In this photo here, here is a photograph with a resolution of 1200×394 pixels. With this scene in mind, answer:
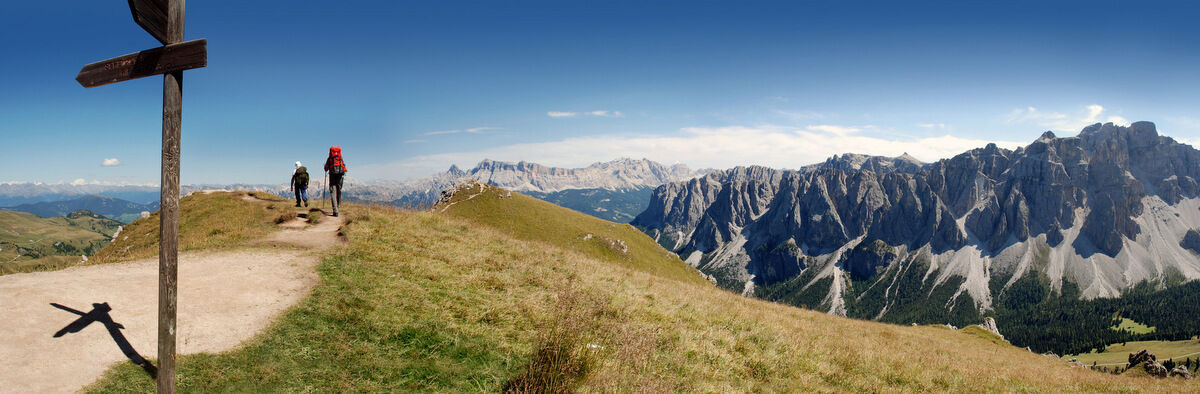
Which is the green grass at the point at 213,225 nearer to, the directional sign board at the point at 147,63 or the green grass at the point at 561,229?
the directional sign board at the point at 147,63

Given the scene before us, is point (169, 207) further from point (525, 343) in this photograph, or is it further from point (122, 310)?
point (525, 343)

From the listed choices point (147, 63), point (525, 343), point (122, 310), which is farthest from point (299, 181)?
point (525, 343)

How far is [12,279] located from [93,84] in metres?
8.62

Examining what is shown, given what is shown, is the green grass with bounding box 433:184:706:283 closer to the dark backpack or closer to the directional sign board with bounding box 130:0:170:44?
the dark backpack

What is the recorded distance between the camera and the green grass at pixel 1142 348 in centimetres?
15312

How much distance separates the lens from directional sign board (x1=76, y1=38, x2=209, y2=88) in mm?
6531

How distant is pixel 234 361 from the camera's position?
8445 mm

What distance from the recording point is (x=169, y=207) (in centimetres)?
662

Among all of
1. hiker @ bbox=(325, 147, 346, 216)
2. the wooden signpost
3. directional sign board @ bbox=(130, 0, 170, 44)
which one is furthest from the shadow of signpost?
hiker @ bbox=(325, 147, 346, 216)

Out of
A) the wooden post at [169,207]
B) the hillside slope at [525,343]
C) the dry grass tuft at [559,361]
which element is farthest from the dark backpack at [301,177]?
the dry grass tuft at [559,361]

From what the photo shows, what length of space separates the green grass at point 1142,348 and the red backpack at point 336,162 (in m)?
234

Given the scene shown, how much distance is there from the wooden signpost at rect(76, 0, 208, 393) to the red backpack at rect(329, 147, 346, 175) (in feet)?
56.5

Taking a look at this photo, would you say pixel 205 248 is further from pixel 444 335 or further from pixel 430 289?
pixel 444 335

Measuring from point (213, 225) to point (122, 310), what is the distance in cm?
1420
